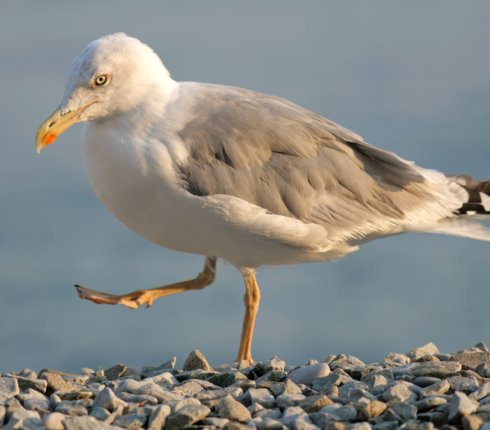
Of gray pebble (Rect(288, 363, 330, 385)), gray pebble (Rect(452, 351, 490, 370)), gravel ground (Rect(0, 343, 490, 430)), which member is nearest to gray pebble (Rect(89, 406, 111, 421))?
gravel ground (Rect(0, 343, 490, 430))

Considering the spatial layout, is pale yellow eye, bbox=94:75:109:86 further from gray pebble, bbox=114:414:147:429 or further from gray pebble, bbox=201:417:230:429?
gray pebble, bbox=201:417:230:429

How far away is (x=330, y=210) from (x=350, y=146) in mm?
685

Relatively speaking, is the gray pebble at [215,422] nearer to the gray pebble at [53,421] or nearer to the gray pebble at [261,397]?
the gray pebble at [261,397]

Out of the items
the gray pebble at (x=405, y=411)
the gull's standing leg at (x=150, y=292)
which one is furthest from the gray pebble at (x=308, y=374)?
the gull's standing leg at (x=150, y=292)

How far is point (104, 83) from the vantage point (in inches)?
345

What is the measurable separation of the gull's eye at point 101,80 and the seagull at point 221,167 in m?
0.01

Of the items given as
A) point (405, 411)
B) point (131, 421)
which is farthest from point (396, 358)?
point (131, 421)

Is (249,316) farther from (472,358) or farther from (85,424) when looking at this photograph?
(85,424)

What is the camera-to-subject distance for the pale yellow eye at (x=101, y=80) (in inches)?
343

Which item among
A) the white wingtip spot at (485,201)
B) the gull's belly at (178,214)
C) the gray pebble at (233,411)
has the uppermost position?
the white wingtip spot at (485,201)

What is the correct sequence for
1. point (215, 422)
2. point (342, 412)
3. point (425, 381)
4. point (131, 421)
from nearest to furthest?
point (215, 422) → point (131, 421) → point (342, 412) → point (425, 381)

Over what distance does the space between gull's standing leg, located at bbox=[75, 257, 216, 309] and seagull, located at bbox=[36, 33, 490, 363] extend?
0.02 metres

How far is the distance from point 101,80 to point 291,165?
169 cm

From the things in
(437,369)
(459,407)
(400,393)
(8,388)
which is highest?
(437,369)
